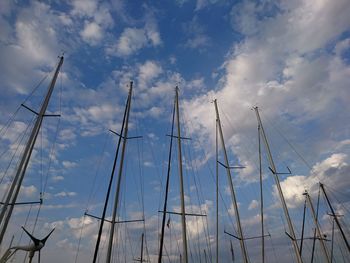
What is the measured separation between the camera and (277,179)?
1534 inches

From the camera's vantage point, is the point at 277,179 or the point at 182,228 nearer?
the point at 182,228

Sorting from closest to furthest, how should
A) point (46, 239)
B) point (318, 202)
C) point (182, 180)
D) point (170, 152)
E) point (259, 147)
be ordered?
point (46, 239) → point (182, 180) → point (170, 152) → point (259, 147) → point (318, 202)

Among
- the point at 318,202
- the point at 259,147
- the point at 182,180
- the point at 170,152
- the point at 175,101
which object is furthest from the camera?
the point at 318,202

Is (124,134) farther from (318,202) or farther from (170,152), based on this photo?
(318,202)

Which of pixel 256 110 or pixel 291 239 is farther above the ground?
pixel 256 110

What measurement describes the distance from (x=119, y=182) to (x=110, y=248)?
767 cm

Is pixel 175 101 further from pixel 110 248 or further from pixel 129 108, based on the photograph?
pixel 110 248

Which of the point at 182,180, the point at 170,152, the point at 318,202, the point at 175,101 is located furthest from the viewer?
the point at 318,202

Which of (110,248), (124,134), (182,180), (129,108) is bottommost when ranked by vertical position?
(110,248)

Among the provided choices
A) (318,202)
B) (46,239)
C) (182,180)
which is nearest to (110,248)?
(46,239)

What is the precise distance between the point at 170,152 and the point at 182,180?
490cm

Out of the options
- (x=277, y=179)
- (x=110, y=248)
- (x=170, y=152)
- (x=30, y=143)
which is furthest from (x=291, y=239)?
(x=30, y=143)

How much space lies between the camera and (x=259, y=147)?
44188 millimetres

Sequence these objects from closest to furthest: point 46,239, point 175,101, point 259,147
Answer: point 46,239
point 175,101
point 259,147
